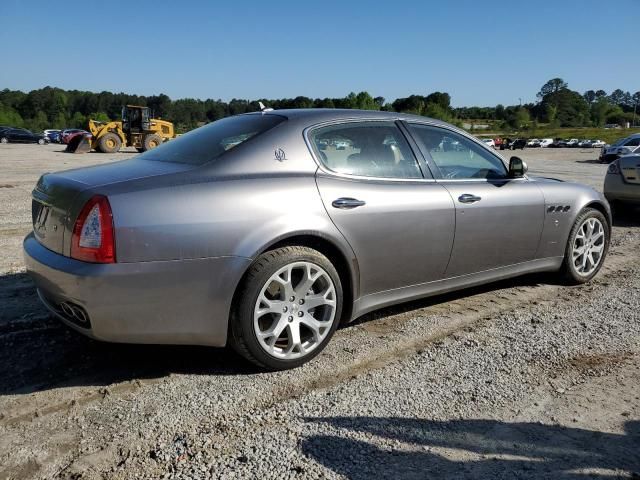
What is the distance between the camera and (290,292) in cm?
310

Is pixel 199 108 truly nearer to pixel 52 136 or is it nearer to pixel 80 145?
pixel 52 136

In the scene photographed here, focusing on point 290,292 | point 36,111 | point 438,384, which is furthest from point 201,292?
point 36,111

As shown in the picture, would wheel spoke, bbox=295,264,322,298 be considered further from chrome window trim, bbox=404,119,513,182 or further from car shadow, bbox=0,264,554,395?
chrome window trim, bbox=404,119,513,182

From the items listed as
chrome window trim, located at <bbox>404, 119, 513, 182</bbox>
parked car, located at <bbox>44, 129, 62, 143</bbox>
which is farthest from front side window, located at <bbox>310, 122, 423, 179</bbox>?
parked car, located at <bbox>44, 129, 62, 143</bbox>

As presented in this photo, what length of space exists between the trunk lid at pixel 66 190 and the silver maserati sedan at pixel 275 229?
12mm

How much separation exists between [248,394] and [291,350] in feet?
1.27

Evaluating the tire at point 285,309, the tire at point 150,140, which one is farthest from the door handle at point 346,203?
the tire at point 150,140

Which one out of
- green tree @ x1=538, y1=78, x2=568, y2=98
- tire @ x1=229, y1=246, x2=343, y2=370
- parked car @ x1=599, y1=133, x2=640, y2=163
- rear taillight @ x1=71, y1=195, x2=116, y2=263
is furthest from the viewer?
green tree @ x1=538, y1=78, x2=568, y2=98

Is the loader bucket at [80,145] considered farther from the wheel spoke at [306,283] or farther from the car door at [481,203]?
the wheel spoke at [306,283]

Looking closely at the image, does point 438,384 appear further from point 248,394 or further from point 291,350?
point 248,394

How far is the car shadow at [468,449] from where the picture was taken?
7.33 feet

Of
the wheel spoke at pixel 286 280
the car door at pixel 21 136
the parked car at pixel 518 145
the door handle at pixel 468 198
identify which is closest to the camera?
the wheel spoke at pixel 286 280

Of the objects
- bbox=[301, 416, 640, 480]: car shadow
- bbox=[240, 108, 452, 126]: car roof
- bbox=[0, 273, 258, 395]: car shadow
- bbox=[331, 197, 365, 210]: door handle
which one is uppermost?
bbox=[240, 108, 452, 126]: car roof

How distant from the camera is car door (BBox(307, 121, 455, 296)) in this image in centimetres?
332
